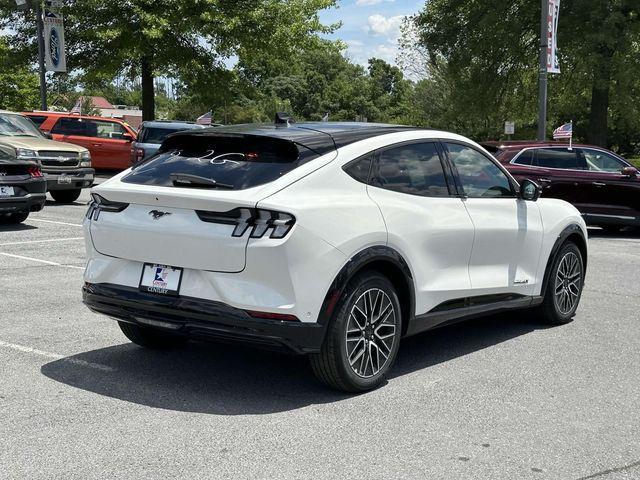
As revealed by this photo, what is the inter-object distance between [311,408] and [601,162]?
38.7 feet

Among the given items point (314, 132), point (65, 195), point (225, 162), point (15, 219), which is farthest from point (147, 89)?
point (225, 162)

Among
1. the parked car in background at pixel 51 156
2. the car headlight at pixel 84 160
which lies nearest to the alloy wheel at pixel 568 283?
the parked car in background at pixel 51 156

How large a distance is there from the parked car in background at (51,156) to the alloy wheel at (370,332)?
40.5 ft

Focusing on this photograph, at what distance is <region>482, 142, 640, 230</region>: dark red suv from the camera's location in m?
14.9

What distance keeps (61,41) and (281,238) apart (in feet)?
80.0

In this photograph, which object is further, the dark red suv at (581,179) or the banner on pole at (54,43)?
the banner on pole at (54,43)

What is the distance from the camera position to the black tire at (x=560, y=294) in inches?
281

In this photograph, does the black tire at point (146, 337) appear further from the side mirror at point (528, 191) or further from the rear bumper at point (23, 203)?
the rear bumper at point (23, 203)

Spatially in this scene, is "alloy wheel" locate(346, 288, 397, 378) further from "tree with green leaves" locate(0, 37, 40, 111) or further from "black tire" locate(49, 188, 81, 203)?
"tree with green leaves" locate(0, 37, 40, 111)

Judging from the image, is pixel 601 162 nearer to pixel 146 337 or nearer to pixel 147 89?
pixel 146 337

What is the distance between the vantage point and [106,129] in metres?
25.2

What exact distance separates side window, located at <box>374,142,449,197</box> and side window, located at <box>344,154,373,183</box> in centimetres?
9

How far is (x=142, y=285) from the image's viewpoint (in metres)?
5.09

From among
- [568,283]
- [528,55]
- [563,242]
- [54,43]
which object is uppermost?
[54,43]
